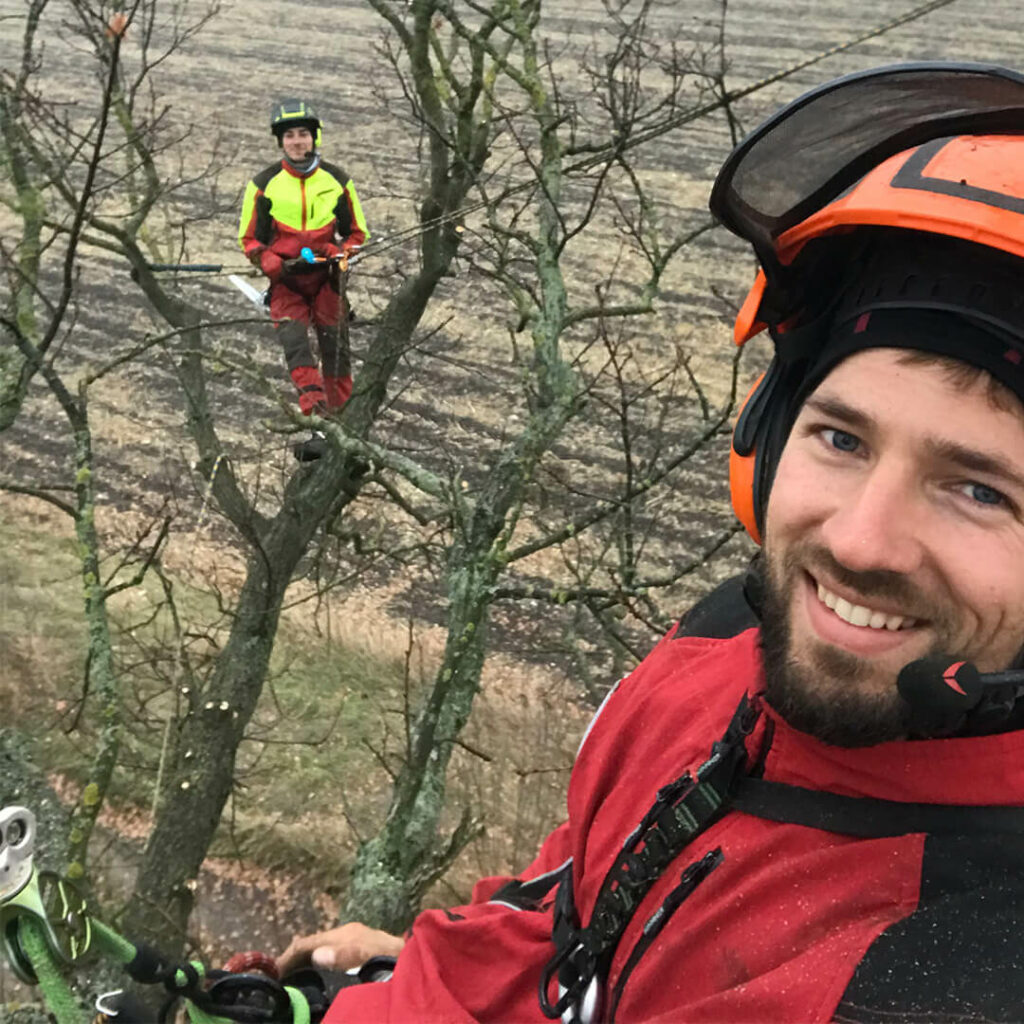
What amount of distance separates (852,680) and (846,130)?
2.53ft

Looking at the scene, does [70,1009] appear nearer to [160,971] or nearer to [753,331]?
[160,971]

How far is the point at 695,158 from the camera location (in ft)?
48.3

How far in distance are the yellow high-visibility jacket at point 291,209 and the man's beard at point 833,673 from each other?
17.8ft

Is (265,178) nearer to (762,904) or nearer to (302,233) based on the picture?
(302,233)

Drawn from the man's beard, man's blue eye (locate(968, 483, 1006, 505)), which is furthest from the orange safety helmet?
the man's beard

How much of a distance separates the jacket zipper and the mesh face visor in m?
0.84

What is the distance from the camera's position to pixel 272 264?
608 centimetres

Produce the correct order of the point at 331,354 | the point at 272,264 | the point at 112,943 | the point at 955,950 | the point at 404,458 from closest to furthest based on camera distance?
the point at 955,950
the point at 112,943
the point at 404,458
the point at 272,264
the point at 331,354

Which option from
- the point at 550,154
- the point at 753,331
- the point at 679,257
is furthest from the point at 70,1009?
the point at 679,257

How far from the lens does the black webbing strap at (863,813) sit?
3.64 feet

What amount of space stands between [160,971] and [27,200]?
3127 millimetres

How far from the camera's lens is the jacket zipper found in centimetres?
130

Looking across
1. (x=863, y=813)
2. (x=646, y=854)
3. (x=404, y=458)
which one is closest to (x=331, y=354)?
(x=404, y=458)

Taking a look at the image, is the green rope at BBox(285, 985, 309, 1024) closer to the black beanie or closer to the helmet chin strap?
the black beanie
